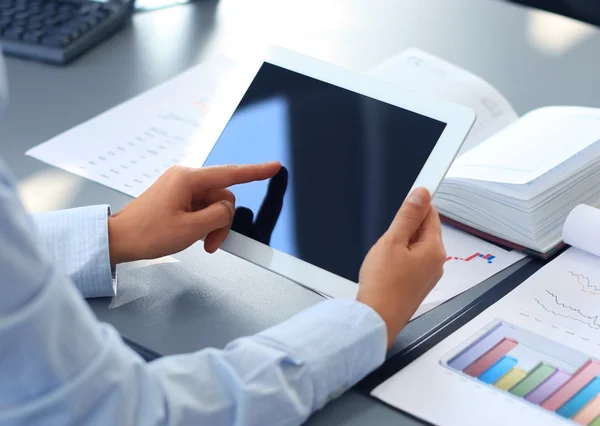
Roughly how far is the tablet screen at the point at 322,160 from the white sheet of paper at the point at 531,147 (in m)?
0.14

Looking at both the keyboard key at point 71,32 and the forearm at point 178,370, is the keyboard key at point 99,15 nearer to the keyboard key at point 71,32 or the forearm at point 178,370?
the keyboard key at point 71,32

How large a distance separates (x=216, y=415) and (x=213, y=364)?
0.04m

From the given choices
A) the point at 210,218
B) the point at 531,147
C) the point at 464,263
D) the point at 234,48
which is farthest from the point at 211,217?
the point at 234,48

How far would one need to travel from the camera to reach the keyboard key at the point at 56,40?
1.22m

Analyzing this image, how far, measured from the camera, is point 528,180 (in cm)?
83

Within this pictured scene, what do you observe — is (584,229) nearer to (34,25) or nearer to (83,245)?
(83,245)

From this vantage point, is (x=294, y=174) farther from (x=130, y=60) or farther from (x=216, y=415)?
(x=130, y=60)

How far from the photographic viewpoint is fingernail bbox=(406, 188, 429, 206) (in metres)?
0.71

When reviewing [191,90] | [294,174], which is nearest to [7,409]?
[294,174]

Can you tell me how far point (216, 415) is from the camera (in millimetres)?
589

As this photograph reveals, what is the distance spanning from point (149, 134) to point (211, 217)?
1.06ft

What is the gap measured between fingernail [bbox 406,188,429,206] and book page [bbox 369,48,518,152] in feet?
1.03

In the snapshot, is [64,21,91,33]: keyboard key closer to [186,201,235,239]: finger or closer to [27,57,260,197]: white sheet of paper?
[27,57,260,197]: white sheet of paper

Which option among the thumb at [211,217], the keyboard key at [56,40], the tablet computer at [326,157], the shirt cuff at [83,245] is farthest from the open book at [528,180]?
the keyboard key at [56,40]
